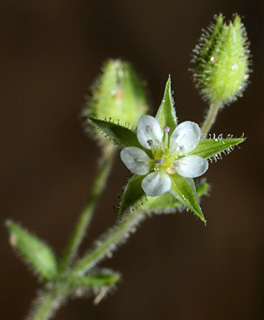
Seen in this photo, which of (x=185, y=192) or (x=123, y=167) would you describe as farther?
(x=123, y=167)

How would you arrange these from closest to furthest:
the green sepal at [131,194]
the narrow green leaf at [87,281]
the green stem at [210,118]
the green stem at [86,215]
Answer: the green sepal at [131,194] < the green stem at [210,118] < the narrow green leaf at [87,281] < the green stem at [86,215]

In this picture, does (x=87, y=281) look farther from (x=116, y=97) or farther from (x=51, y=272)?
(x=116, y=97)

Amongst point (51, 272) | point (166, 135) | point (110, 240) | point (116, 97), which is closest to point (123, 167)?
point (116, 97)

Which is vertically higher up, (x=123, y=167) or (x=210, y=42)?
(x=123, y=167)

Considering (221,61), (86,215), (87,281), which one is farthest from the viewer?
(86,215)

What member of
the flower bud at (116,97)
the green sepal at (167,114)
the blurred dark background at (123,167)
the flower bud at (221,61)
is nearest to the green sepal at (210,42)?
the flower bud at (221,61)

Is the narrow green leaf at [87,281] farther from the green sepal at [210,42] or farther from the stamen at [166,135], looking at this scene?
the green sepal at [210,42]

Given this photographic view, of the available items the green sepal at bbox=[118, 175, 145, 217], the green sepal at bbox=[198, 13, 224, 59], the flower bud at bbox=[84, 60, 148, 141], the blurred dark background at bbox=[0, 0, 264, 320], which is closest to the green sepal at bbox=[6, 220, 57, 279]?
the flower bud at bbox=[84, 60, 148, 141]
